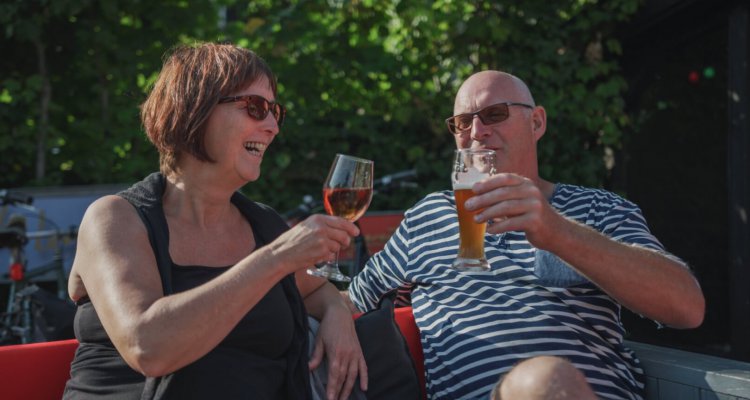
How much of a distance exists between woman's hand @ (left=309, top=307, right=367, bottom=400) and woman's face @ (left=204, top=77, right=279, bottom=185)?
0.51 m

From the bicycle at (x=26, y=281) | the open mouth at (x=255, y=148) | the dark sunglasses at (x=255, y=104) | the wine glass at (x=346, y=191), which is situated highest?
the dark sunglasses at (x=255, y=104)

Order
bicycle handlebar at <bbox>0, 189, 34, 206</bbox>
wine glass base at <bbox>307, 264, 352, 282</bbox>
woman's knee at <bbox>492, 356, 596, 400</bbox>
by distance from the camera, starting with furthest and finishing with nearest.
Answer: bicycle handlebar at <bbox>0, 189, 34, 206</bbox>, wine glass base at <bbox>307, 264, 352, 282</bbox>, woman's knee at <bbox>492, 356, 596, 400</bbox>

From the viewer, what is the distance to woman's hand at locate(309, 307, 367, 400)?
92.2 inches

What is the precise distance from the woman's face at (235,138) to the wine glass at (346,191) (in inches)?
13.8

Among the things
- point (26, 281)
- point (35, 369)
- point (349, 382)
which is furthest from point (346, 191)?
point (26, 281)

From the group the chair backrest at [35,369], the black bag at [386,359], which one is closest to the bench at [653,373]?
the chair backrest at [35,369]

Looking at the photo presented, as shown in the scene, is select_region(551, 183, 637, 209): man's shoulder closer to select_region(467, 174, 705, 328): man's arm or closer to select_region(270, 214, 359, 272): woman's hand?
select_region(467, 174, 705, 328): man's arm

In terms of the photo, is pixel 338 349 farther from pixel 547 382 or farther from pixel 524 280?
pixel 547 382

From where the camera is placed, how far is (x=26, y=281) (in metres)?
5.51

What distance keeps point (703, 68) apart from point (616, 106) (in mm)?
781

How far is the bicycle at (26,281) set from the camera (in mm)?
4719

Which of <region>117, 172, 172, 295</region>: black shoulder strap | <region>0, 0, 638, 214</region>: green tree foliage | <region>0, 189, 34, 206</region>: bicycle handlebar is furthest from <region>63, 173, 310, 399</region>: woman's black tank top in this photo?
<region>0, 0, 638, 214</region>: green tree foliage

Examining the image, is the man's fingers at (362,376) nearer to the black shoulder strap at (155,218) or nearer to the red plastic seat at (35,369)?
the black shoulder strap at (155,218)

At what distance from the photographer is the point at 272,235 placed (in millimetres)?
2465
